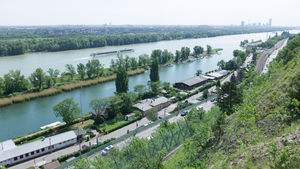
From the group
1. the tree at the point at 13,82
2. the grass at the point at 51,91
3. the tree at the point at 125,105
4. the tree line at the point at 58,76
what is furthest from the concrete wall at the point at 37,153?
the tree at the point at 13,82

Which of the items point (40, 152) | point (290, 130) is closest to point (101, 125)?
point (40, 152)

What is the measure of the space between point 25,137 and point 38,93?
21.1 ft

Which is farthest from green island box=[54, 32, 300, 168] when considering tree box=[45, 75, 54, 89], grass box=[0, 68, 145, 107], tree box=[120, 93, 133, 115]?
tree box=[45, 75, 54, 89]

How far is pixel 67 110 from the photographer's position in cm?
978

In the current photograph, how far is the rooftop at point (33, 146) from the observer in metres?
7.60

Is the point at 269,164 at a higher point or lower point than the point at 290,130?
lower

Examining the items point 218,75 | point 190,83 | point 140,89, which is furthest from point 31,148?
point 218,75

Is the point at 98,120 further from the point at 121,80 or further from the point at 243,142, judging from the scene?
the point at 243,142

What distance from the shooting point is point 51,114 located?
1208 cm

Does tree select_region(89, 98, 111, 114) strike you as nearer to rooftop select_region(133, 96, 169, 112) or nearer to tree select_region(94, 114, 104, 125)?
tree select_region(94, 114, 104, 125)

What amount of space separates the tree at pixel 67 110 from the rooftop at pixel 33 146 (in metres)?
1.07

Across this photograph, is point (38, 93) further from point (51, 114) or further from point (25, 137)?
point (25, 137)

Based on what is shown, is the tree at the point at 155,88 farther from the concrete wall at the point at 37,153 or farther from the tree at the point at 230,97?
the concrete wall at the point at 37,153

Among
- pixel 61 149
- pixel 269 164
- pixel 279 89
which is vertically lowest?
pixel 61 149
